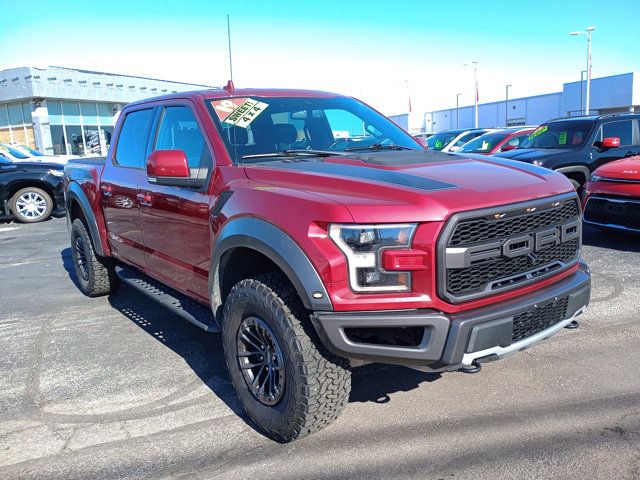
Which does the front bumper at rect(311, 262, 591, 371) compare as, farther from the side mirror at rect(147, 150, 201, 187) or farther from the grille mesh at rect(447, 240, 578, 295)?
the side mirror at rect(147, 150, 201, 187)

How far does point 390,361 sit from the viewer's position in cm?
263

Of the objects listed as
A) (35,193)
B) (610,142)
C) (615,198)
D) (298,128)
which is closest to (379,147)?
(298,128)

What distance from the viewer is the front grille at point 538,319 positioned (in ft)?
8.88

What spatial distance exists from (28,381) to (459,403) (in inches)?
117

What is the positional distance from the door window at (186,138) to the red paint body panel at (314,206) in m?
0.07

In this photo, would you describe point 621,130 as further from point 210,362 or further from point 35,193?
point 35,193

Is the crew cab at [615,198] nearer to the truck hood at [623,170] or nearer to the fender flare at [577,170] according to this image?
the truck hood at [623,170]

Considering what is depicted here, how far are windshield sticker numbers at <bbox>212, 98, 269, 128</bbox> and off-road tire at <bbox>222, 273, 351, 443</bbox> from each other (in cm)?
123

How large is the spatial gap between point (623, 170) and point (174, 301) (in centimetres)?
551

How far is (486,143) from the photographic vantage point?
13.0 m

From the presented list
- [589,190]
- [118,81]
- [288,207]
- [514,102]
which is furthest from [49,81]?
[514,102]

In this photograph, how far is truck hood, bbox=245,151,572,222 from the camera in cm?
257

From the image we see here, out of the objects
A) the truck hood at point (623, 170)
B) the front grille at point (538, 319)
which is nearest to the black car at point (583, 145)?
the truck hood at point (623, 170)

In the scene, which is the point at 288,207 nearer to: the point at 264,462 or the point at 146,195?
the point at 264,462
